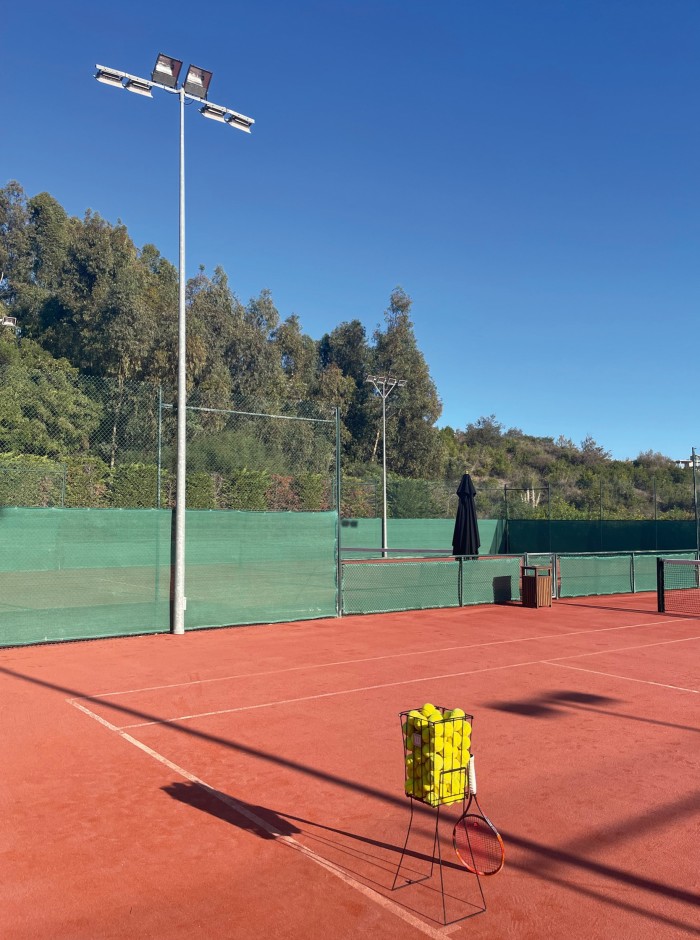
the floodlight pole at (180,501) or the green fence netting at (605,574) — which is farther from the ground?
the floodlight pole at (180,501)

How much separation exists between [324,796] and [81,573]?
777 centimetres

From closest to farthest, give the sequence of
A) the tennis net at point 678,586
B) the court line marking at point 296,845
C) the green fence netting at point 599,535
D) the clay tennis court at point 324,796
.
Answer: the court line marking at point 296,845, the clay tennis court at point 324,796, the tennis net at point 678,586, the green fence netting at point 599,535

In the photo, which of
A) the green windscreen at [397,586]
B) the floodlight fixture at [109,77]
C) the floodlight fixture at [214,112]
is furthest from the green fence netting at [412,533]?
the floodlight fixture at [109,77]

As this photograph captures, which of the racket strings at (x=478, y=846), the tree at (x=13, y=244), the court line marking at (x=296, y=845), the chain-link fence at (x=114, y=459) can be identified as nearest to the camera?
the court line marking at (x=296, y=845)

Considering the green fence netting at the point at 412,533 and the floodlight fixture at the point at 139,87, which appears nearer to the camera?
the floodlight fixture at the point at 139,87

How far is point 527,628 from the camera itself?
44.3ft

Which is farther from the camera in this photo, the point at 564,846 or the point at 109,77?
the point at 109,77

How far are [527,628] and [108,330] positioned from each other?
109 feet

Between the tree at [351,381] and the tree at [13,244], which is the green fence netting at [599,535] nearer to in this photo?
the tree at [351,381]

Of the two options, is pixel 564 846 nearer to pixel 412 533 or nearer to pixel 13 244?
pixel 412 533

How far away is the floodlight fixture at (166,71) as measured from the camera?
12.2 metres

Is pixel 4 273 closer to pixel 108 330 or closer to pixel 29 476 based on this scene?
pixel 108 330

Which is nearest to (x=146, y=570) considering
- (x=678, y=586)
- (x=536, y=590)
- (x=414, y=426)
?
(x=536, y=590)

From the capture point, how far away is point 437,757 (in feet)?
12.2
